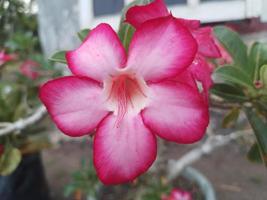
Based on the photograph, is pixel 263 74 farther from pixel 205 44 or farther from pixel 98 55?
pixel 98 55

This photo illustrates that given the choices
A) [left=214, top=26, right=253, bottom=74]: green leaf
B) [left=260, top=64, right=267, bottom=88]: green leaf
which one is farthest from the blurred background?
[left=260, top=64, right=267, bottom=88]: green leaf

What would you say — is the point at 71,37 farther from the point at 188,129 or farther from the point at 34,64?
the point at 188,129

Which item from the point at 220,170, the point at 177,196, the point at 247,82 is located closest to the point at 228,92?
the point at 247,82

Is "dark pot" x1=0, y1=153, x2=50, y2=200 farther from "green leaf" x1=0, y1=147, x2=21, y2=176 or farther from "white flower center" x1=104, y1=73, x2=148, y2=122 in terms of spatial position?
"white flower center" x1=104, y1=73, x2=148, y2=122

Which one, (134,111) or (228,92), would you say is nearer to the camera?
(134,111)

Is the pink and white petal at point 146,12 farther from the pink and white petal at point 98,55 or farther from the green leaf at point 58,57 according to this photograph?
the green leaf at point 58,57

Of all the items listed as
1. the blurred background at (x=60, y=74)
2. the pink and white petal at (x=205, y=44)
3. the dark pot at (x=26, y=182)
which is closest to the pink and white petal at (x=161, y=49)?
the pink and white petal at (x=205, y=44)
